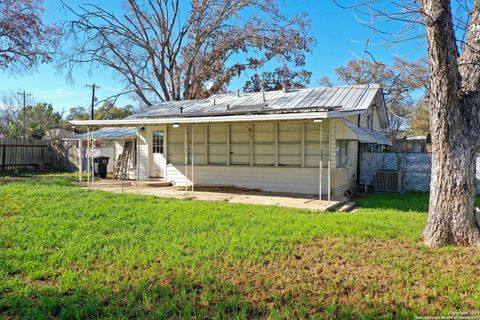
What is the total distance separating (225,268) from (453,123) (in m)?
3.81

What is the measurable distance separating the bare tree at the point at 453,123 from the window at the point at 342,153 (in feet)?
20.2

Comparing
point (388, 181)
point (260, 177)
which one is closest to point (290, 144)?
point (260, 177)

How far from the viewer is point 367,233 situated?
19.6 ft

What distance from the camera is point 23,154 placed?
19.8m

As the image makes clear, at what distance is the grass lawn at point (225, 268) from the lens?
3369 mm

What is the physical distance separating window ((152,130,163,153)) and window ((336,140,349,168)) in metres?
6.98

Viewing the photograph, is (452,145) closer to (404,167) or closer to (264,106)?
(264,106)

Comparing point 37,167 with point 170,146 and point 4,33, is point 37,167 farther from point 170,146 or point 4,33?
point 170,146

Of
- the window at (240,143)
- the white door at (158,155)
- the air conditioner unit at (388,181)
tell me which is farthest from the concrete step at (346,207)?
the white door at (158,155)

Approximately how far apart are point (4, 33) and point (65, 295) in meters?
20.6

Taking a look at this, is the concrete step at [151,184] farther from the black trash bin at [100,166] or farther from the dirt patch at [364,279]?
the dirt patch at [364,279]

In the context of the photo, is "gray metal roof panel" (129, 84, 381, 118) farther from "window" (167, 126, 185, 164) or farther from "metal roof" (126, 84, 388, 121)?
"window" (167, 126, 185, 164)

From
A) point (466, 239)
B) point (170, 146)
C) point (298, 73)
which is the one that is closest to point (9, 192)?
point (170, 146)

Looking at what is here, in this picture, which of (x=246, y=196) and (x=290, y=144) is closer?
(x=246, y=196)
